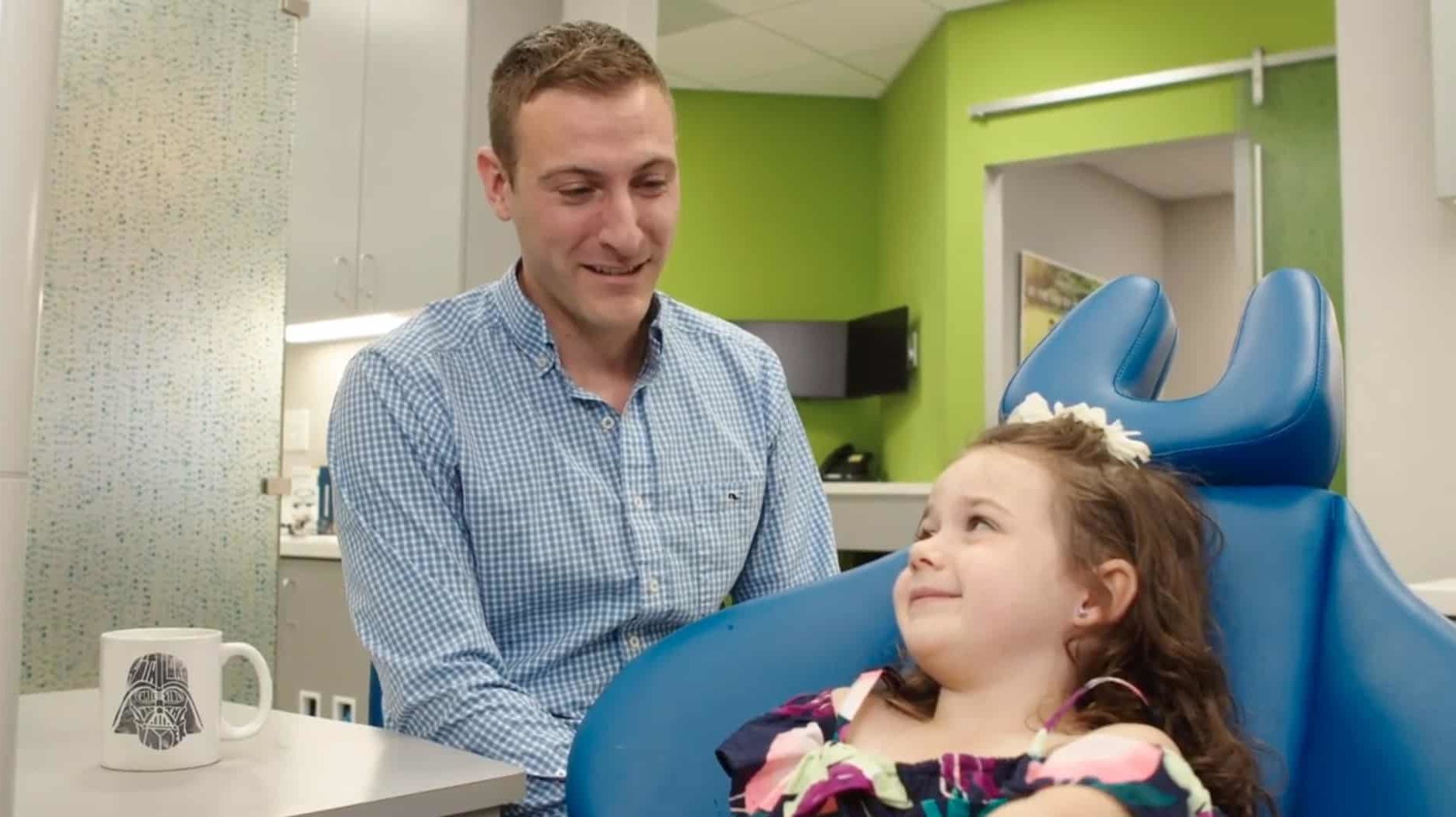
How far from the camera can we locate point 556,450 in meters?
1.40

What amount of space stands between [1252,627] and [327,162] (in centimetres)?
358

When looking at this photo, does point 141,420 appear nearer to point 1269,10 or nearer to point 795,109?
point 1269,10

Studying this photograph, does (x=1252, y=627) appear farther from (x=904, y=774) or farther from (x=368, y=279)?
(x=368, y=279)

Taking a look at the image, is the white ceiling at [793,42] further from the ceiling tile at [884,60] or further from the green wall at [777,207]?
the green wall at [777,207]

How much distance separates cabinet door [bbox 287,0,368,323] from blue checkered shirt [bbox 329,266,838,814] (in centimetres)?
266

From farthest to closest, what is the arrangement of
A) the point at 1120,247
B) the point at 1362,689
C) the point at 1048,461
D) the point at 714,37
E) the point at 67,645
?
the point at 1120,247 < the point at 714,37 < the point at 67,645 < the point at 1048,461 < the point at 1362,689

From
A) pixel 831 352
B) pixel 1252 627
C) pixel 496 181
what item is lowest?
pixel 1252 627

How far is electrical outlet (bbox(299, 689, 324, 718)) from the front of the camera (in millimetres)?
3658

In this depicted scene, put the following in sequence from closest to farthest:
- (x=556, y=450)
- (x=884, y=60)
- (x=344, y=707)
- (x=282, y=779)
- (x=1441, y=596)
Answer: (x=282, y=779), (x=556, y=450), (x=1441, y=596), (x=344, y=707), (x=884, y=60)

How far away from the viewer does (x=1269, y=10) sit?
4406 millimetres

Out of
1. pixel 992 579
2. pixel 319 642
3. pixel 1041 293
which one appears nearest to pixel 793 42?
pixel 1041 293

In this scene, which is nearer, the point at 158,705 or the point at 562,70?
the point at 158,705

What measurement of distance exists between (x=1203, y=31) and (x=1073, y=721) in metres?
4.14

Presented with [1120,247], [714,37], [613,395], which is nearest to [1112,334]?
[613,395]
